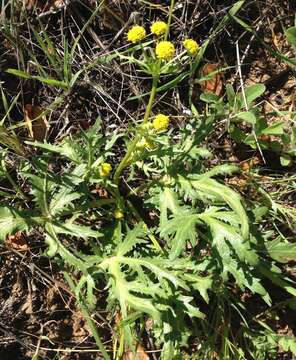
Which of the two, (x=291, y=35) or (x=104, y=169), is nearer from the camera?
(x=104, y=169)

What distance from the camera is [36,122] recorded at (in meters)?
3.00

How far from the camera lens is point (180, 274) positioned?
8.16 ft

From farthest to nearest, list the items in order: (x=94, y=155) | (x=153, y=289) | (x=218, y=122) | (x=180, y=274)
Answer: (x=218, y=122) < (x=94, y=155) < (x=180, y=274) < (x=153, y=289)

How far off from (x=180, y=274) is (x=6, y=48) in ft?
5.08

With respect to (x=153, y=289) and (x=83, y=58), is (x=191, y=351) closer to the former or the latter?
(x=153, y=289)

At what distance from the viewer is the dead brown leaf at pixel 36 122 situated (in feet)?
9.76

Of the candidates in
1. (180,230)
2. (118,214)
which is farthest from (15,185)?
(180,230)

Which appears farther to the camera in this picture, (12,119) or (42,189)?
(12,119)

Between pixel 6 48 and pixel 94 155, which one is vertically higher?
pixel 6 48

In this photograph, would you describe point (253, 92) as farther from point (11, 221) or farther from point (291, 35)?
point (11, 221)

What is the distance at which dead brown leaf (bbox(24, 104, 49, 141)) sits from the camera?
297 cm

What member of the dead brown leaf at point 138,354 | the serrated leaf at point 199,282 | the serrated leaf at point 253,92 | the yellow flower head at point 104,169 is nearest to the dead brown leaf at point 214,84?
the serrated leaf at point 253,92

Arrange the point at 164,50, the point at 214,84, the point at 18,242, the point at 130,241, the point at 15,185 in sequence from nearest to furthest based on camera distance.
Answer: the point at 164,50 < the point at 130,241 < the point at 15,185 < the point at 18,242 < the point at 214,84

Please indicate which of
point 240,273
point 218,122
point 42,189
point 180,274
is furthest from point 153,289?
point 218,122
